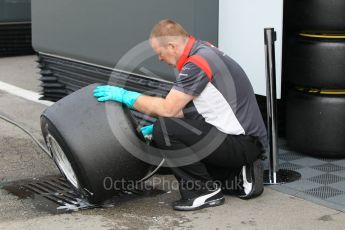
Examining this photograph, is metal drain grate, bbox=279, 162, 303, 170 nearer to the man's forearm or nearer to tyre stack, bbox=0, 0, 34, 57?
the man's forearm

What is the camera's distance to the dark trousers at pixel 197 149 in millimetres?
4383

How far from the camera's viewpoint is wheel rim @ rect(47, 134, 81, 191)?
4.52 m

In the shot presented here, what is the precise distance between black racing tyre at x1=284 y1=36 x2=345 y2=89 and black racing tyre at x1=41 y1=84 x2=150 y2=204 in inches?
64.6

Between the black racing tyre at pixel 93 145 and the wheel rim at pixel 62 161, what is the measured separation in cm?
7

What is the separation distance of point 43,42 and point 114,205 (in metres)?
3.95

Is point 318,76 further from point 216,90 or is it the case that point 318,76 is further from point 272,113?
point 216,90

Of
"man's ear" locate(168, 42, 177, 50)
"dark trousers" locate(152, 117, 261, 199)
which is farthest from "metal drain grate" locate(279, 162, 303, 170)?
"man's ear" locate(168, 42, 177, 50)

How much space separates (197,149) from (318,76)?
142 cm

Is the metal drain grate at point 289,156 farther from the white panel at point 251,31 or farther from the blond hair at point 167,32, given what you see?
the blond hair at point 167,32

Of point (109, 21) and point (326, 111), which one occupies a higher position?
point (109, 21)

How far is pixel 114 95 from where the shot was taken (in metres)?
4.38

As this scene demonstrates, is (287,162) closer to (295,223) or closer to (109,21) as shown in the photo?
(295,223)

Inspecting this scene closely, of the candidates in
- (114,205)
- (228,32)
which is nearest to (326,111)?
(228,32)

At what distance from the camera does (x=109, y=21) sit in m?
6.68
